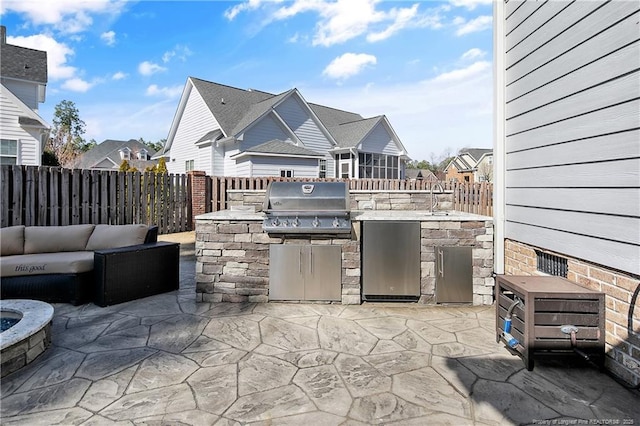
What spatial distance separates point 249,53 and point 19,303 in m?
11.1

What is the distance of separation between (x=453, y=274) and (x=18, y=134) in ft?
49.3

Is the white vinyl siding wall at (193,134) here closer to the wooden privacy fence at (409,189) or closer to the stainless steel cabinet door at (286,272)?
the wooden privacy fence at (409,189)

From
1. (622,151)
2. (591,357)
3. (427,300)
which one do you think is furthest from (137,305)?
(622,151)

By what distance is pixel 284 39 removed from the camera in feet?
31.0

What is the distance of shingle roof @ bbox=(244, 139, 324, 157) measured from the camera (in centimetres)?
1338

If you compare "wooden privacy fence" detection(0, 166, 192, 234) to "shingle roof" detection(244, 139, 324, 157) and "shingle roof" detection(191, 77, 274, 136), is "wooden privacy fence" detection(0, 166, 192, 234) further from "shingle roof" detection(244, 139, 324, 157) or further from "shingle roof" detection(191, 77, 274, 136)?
"shingle roof" detection(191, 77, 274, 136)

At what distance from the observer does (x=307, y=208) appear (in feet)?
12.8

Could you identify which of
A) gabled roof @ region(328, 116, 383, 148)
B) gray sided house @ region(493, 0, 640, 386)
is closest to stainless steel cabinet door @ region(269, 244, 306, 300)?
gray sided house @ region(493, 0, 640, 386)

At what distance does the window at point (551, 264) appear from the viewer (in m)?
2.91

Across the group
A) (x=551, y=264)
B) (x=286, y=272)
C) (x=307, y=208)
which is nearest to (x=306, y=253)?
(x=286, y=272)

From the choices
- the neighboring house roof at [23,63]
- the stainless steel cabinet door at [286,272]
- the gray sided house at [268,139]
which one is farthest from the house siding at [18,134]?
the stainless steel cabinet door at [286,272]

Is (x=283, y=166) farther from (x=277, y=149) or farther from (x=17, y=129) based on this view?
(x=17, y=129)

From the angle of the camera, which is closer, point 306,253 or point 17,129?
point 306,253

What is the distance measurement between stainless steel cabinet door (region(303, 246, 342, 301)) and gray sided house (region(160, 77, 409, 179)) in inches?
393
